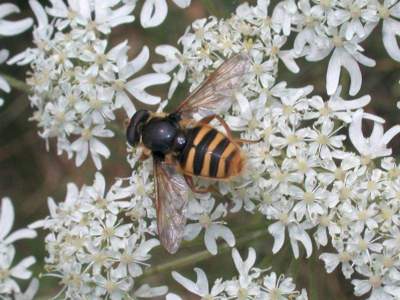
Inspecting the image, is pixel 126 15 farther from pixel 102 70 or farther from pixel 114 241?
pixel 114 241

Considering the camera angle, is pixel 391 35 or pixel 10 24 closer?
pixel 391 35

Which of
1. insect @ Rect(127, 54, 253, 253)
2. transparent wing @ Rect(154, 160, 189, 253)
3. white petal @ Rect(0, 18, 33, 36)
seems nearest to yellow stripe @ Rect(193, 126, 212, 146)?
insect @ Rect(127, 54, 253, 253)

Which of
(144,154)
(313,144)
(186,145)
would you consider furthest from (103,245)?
(313,144)

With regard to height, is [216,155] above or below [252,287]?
above

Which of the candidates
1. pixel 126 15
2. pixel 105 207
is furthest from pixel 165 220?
pixel 126 15

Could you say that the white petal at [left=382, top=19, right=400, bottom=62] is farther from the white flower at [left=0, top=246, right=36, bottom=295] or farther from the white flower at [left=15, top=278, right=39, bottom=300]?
the white flower at [left=15, top=278, right=39, bottom=300]

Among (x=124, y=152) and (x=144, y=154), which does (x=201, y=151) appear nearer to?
(x=144, y=154)
